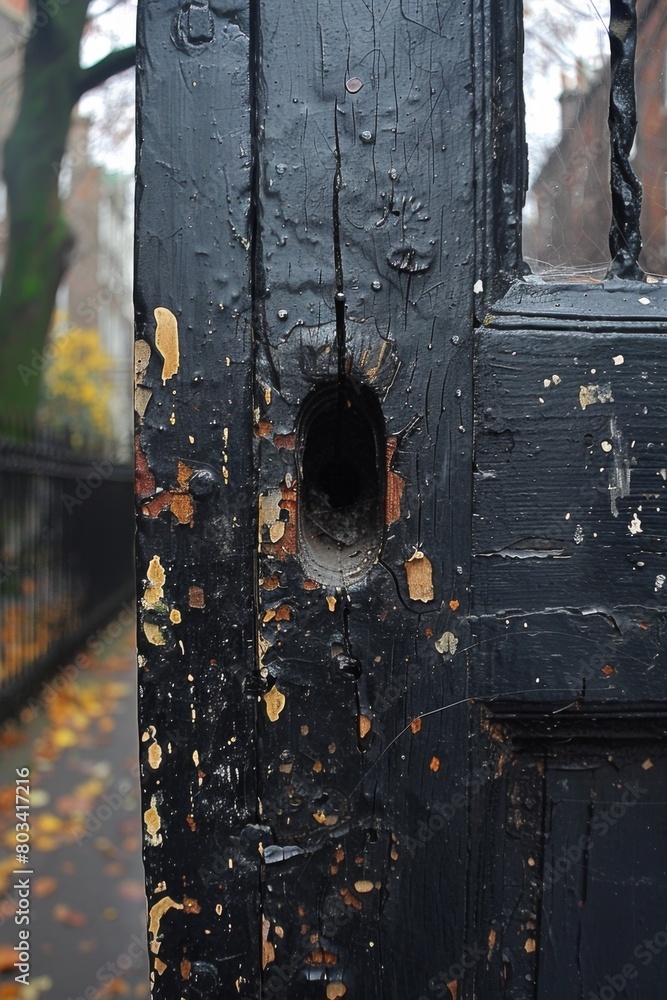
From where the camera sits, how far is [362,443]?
78 cm

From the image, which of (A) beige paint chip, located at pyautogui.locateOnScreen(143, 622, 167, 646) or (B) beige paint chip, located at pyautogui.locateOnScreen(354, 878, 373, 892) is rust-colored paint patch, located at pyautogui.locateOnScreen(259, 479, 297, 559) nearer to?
(A) beige paint chip, located at pyautogui.locateOnScreen(143, 622, 167, 646)

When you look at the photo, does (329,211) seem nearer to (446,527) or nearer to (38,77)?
(446,527)

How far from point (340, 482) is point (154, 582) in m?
0.23

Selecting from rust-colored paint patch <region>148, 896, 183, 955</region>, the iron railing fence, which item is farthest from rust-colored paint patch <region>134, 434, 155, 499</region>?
the iron railing fence

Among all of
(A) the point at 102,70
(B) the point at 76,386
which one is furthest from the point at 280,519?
(B) the point at 76,386

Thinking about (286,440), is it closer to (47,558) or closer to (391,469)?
(391,469)

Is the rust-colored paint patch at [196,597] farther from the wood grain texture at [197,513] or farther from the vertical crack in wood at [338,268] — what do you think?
the vertical crack in wood at [338,268]

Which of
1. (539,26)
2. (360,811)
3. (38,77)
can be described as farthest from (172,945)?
(38,77)

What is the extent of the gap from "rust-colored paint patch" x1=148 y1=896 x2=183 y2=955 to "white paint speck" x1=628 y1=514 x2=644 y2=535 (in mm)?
635

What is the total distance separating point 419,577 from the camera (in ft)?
2.45

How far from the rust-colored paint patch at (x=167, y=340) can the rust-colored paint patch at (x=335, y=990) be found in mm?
681

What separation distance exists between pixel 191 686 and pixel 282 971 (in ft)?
1.08

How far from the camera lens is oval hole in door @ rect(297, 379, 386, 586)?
749mm

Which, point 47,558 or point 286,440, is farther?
point 47,558
